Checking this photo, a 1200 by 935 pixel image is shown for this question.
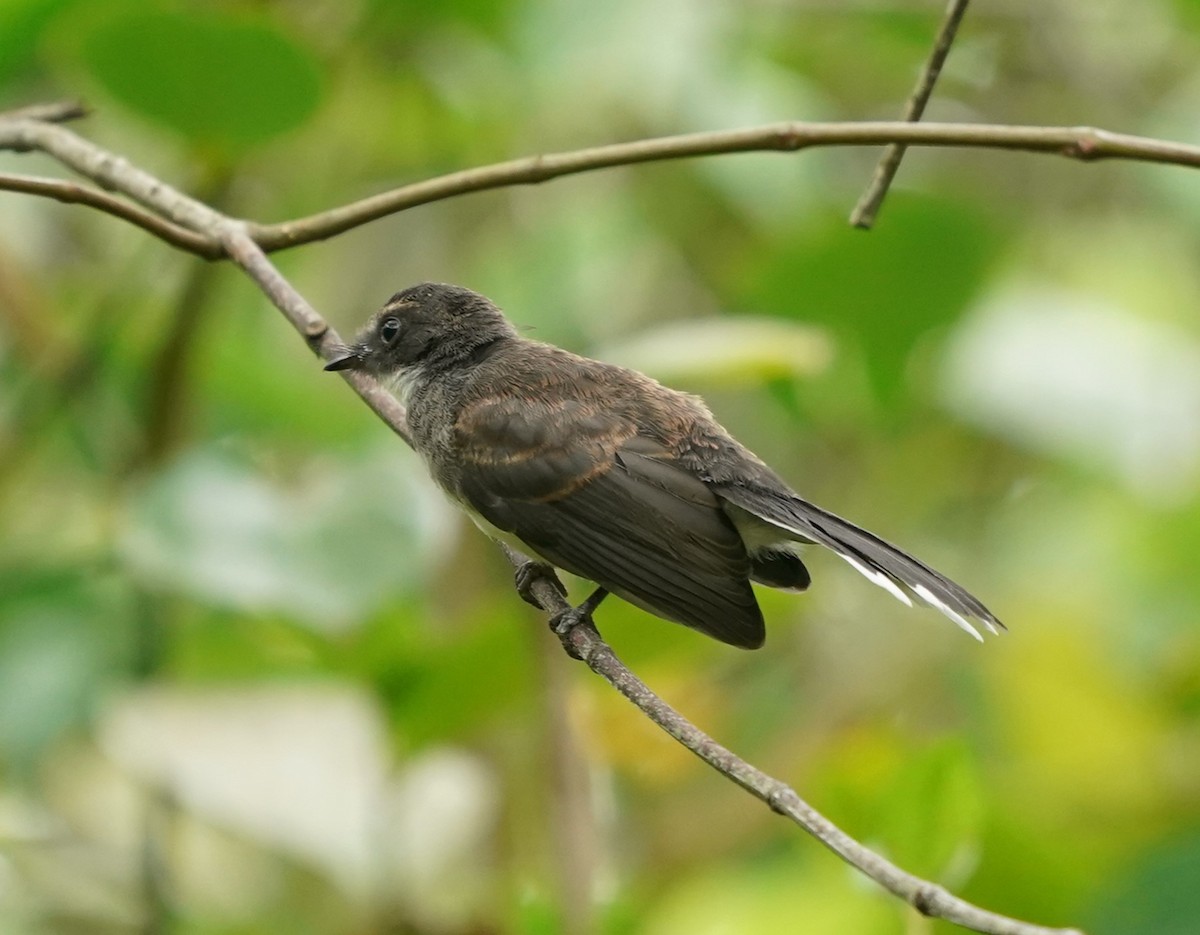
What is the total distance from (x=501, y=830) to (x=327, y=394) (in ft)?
4.71

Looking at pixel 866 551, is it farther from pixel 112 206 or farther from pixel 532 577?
pixel 112 206

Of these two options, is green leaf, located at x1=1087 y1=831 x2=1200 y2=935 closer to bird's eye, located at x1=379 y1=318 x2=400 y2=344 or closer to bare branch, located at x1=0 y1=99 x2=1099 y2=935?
bare branch, located at x1=0 y1=99 x2=1099 y2=935

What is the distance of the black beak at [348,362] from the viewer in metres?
3.52

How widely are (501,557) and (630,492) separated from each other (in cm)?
103

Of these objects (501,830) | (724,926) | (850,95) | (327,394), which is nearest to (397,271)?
(327,394)

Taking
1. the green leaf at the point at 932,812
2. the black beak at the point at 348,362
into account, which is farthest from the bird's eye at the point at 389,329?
the green leaf at the point at 932,812

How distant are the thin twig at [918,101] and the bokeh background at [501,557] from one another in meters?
0.46

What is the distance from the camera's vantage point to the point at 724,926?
3412mm

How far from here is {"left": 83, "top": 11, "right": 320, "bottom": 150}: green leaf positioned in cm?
333

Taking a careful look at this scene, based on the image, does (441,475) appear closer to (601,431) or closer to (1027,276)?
(601,431)

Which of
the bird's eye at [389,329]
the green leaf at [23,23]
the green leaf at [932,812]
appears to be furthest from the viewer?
the bird's eye at [389,329]

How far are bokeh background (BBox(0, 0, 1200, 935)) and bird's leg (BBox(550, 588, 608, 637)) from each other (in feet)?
0.44

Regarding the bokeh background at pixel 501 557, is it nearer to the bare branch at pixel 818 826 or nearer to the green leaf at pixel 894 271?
the green leaf at pixel 894 271

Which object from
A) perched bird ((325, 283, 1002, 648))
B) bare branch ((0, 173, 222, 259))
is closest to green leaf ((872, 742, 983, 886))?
perched bird ((325, 283, 1002, 648))
